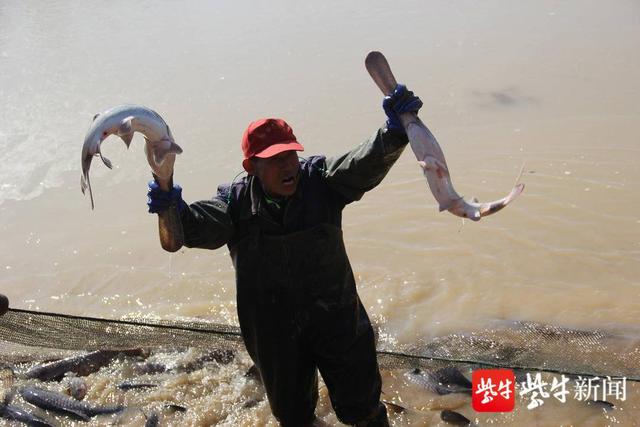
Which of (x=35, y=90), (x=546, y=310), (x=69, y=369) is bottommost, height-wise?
(x=546, y=310)

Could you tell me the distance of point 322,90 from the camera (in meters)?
11.1

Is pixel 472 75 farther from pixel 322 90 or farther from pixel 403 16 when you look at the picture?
pixel 403 16

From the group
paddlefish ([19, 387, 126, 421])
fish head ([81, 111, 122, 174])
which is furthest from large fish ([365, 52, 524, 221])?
paddlefish ([19, 387, 126, 421])

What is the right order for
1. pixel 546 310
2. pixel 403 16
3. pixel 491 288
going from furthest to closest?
pixel 403 16, pixel 491 288, pixel 546 310

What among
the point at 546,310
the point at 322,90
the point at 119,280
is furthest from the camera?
the point at 322,90

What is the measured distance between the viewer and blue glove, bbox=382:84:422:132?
279cm

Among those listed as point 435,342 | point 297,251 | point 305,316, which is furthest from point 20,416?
point 435,342

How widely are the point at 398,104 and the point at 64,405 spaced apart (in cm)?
318

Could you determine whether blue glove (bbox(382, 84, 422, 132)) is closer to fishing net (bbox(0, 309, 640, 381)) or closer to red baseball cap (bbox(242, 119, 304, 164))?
red baseball cap (bbox(242, 119, 304, 164))

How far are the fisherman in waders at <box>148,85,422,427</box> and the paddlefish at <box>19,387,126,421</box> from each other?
1.58 meters

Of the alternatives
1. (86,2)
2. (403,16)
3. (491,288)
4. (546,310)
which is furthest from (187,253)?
(86,2)

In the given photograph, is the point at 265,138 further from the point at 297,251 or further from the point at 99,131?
the point at 99,131

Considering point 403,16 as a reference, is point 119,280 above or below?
below

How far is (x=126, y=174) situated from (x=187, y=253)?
8.36 feet
